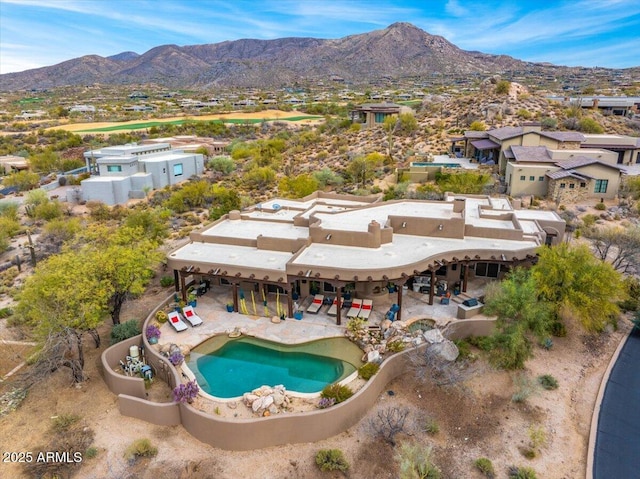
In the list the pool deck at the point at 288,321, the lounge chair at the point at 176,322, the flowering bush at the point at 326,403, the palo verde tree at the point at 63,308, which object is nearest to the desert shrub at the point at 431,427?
the flowering bush at the point at 326,403

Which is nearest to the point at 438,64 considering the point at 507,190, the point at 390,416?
the point at 507,190

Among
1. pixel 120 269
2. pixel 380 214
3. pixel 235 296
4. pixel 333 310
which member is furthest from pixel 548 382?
pixel 120 269

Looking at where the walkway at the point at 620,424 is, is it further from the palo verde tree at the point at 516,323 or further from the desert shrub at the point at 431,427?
the desert shrub at the point at 431,427

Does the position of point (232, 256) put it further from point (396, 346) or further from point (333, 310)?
point (396, 346)

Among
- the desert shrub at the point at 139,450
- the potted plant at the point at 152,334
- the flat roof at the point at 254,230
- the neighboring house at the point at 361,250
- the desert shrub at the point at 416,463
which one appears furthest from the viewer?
the flat roof at the point at 254,230

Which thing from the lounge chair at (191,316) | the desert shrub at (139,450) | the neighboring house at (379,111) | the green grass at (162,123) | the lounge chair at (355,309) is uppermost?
the neighboring house at (379,111)

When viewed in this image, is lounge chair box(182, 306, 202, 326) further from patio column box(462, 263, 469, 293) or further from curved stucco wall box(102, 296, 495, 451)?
patio column box(462, 263, 469, 293)
